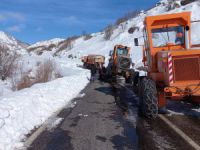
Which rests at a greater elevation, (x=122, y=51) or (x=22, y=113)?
(x=122, y=51)

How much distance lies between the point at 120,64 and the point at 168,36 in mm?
12460

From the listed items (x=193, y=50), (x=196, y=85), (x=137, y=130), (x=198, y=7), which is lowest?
(x=137, y=130)

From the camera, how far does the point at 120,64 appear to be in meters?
24.8

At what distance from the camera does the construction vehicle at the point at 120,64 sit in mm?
24219

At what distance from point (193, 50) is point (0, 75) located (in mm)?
17885

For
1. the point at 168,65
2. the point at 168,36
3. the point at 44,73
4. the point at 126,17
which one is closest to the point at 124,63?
the point at 44,73

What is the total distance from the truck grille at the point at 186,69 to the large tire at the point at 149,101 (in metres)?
0.73

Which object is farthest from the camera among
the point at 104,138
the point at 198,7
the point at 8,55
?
the point at 198,7

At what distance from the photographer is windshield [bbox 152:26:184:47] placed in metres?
12.4

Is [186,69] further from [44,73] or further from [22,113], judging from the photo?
[44,73]

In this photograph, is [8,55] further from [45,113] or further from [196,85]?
[196,85]

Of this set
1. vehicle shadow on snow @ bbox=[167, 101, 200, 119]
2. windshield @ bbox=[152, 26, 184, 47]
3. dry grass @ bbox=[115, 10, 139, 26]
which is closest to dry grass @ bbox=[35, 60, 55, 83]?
vehicle shadow on snow @ bbox=[167, 101, 200, 119]

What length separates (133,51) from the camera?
60.8 meters

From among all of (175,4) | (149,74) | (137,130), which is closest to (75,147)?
(137,130)
